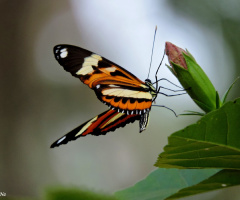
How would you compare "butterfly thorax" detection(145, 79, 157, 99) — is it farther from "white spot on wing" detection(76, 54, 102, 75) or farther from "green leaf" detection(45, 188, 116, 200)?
"green leaf" detection(45, 188, 116, 200)

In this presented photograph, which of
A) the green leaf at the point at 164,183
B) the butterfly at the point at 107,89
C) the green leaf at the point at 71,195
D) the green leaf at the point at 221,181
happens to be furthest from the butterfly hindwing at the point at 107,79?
the green leaf at the point at 71,195

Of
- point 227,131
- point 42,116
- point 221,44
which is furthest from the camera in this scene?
point 221,44

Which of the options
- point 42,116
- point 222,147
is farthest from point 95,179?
point 222,147

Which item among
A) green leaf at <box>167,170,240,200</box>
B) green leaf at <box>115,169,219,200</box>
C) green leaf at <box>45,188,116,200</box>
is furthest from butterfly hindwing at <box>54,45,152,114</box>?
green leaf at <box>45,188,116,200</box>

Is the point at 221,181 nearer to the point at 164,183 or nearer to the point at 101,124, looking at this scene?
the point at 164,183

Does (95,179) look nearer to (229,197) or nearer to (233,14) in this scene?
(229,197)

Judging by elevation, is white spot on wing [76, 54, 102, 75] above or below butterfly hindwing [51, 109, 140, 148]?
above

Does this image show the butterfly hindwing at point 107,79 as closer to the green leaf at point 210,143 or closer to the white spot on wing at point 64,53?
the white spot on wing at point 64,53
